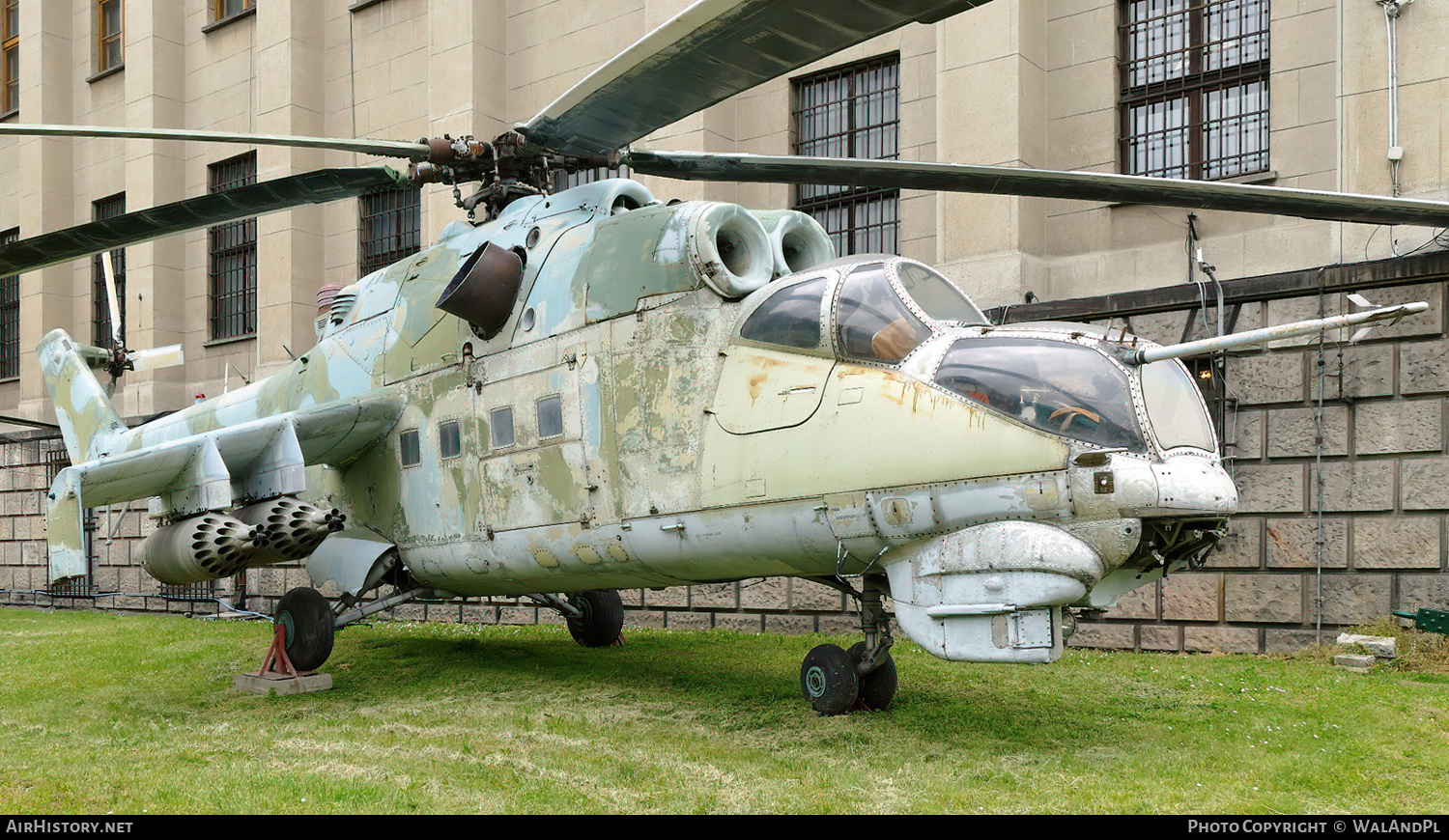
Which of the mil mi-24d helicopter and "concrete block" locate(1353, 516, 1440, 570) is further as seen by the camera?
"concrete block" locate(1353, 516, 1440, 570)

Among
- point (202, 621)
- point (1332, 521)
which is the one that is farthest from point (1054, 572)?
point (202, 621)

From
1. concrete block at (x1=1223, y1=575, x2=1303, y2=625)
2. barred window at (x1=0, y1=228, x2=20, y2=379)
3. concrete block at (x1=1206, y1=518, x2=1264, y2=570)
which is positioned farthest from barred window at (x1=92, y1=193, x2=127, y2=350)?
concrete block at (x1=1223, y1=575, x2=1303, y2=625)

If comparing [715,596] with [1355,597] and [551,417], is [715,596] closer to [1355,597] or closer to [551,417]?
[551,417]

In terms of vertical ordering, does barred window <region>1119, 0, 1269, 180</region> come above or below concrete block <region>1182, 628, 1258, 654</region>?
above

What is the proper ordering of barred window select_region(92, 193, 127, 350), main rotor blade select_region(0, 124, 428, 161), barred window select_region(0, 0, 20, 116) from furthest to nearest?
barred window select_region(0, 0, 20, 116) → barred window select_region(92, 193, 127, 350) → main rotor blade select_region(0, 124, 428, 161)

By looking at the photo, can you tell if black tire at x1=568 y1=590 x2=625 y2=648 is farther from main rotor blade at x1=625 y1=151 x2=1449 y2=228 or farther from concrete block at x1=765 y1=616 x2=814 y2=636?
main rotor blade at x1=625 y1=151 x2=1449 y2=228

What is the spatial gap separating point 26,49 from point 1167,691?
1115 inches

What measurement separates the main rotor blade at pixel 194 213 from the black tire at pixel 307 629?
11.2 feet

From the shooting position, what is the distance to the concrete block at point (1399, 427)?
10.4 metres

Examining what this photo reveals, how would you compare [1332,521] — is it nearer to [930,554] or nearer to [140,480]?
[930,554]

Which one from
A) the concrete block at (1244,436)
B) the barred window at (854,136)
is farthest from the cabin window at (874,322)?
the barred window at (854,136)

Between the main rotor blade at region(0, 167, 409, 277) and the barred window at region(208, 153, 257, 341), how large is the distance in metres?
12.9

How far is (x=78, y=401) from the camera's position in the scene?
1322 cm

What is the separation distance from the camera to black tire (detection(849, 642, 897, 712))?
830 cm
